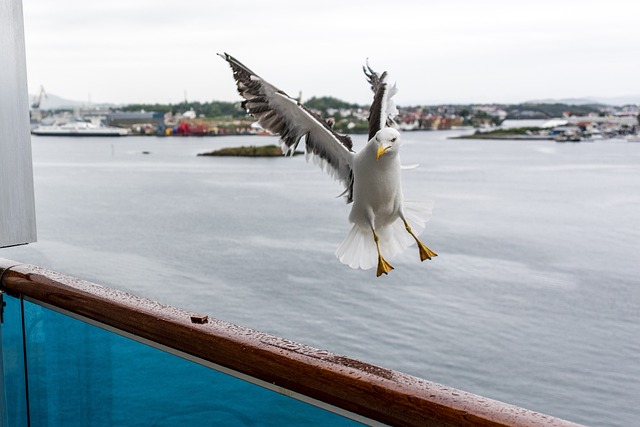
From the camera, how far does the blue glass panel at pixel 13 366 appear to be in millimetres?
1330

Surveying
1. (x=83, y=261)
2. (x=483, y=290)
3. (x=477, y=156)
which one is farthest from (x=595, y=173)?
(x=83, y=261)

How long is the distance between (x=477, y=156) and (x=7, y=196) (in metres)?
12.5

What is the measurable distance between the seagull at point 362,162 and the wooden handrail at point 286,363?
0.83 ft

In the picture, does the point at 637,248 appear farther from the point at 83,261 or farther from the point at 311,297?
the point at 83,261

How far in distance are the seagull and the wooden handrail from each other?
0.25m

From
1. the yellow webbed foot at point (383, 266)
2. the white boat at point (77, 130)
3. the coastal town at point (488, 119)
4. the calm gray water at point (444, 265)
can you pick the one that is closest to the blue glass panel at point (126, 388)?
the yellow webbed foot at point (383, 266)

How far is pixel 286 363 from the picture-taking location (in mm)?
869

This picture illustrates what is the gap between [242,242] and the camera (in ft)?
38.1

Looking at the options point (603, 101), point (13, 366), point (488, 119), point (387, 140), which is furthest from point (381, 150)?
point (603, 101)

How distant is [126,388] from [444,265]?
30.0 feet

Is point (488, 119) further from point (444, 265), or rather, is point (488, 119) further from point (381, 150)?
point (444, 265)

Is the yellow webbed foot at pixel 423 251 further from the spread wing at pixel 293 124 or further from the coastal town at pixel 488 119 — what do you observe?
the coastal town at pixel 488 119

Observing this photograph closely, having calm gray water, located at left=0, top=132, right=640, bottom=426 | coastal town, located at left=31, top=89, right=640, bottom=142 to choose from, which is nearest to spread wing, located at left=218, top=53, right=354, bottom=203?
coastal town, located at left=31, top=89, right=640, bottom=142

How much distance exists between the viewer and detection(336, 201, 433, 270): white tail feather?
1153mm
